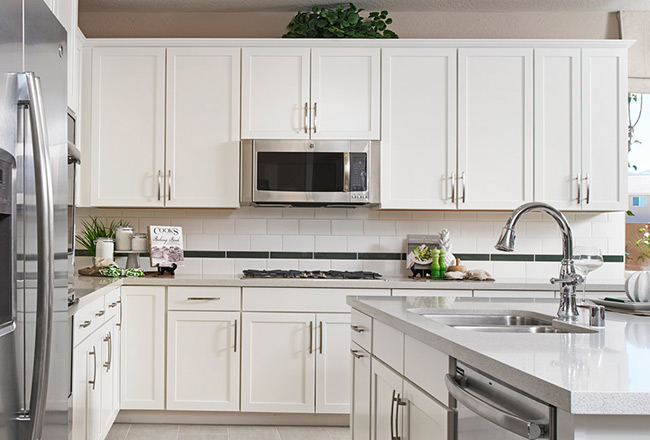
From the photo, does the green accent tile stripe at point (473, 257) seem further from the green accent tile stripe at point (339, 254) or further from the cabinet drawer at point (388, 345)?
the cabinet drawer at point (388, 345)

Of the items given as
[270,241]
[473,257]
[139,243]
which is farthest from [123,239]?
[473,257]

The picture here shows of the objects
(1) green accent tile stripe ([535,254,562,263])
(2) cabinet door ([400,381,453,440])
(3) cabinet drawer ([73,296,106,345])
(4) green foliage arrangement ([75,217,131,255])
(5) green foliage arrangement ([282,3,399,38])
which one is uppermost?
(5) green foliage arrangement ([282,3,399,38])

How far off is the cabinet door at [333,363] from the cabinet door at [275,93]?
3.77ft

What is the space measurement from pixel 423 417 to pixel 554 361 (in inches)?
23.2

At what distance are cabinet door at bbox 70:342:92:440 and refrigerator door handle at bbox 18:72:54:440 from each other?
1.07 m

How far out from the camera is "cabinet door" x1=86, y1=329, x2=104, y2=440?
273 centimetres

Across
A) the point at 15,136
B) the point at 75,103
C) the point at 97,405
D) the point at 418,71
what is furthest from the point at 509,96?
the point at 15,136

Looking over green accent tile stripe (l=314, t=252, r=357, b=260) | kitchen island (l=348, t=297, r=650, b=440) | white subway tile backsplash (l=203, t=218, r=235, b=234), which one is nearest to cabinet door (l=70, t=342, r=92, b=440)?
kitchen island (l=348, t=297, r=650, b=440)

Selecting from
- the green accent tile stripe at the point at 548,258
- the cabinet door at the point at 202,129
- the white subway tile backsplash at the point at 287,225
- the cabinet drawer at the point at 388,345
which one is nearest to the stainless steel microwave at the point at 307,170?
the cabinet door at the point at 202,129

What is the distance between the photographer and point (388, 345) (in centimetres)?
202

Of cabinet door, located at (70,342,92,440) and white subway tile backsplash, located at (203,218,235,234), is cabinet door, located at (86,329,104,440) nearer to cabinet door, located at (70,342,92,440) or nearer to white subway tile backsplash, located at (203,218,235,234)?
cabinet door, located at (70,342,92,440)

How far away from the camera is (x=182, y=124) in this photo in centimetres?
381

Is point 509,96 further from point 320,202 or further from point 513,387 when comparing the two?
point 513,387

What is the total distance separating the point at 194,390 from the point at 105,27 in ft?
8.22
